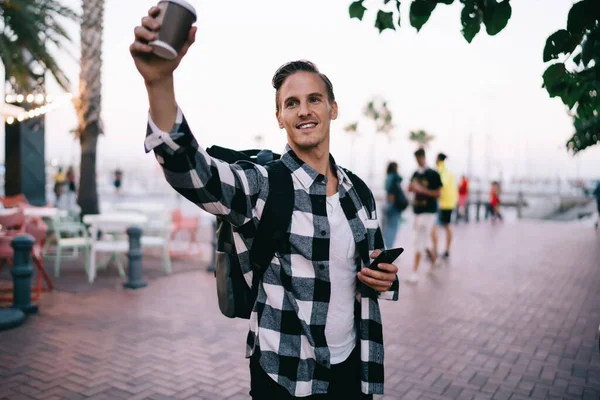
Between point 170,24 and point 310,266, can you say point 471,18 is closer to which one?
point 310,266

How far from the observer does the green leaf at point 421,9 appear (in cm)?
177

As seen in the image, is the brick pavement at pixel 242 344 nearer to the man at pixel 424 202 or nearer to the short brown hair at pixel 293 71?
the man at pixel 424 202

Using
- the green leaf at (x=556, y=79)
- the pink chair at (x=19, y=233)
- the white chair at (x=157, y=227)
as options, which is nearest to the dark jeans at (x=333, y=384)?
the green leaf at (x=556, y=79)

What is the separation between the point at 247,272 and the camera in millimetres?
1655

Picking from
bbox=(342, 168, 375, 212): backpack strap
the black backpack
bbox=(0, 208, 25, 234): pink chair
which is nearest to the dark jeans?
the black backpack

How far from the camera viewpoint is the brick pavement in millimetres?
3852

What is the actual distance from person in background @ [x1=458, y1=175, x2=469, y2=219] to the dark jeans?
56.1ft

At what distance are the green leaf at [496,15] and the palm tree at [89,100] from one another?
10.1 meters

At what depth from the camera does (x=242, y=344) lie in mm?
4805

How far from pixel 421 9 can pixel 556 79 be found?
573mm

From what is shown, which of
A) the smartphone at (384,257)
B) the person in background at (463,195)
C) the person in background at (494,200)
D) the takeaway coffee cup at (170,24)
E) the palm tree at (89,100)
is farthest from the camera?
the person in background at (494,200)

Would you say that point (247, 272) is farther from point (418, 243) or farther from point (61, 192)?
point (61, 192)

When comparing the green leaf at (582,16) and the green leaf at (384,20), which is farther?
the green leaf at (384,20)

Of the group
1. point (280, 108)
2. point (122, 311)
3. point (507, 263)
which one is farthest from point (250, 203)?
point (507, 263)
